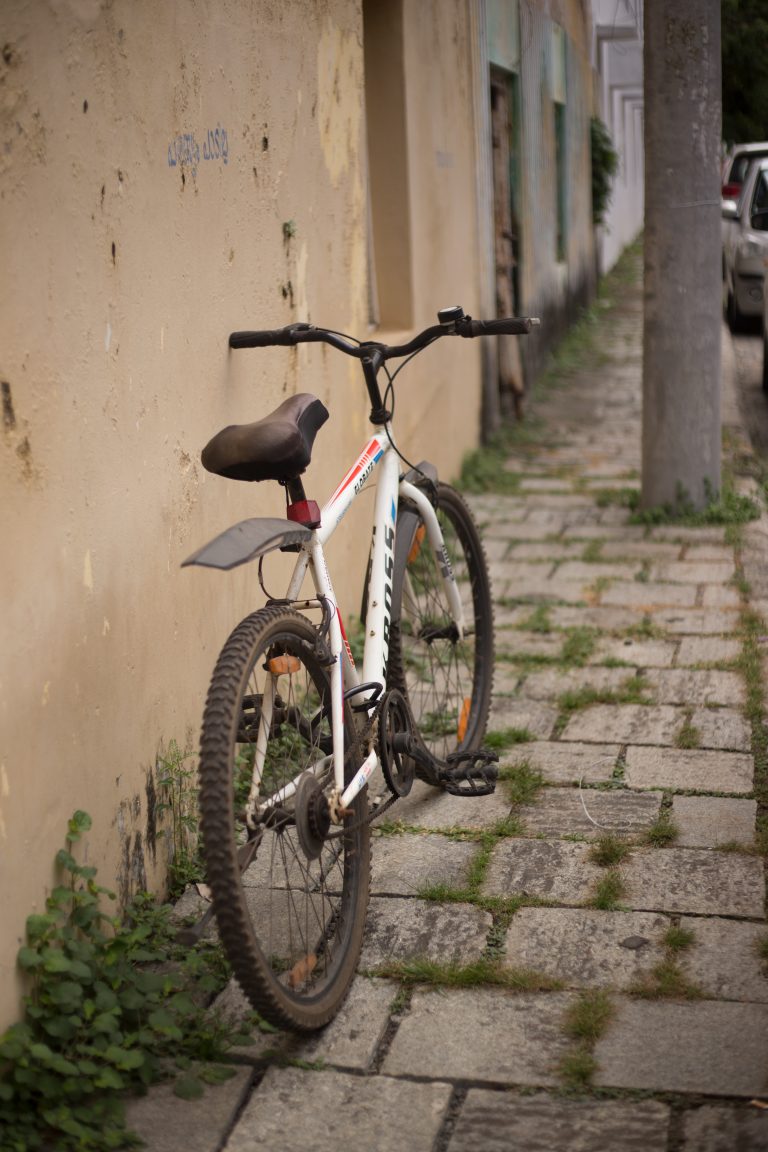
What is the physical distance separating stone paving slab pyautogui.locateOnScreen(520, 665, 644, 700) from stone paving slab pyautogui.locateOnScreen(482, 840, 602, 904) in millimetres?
1212

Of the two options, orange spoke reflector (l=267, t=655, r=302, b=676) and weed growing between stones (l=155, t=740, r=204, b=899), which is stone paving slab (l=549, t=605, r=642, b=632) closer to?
weed growing between stones (l=155, t=740, r=204, b=899)

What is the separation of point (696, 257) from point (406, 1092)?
4.94 metres

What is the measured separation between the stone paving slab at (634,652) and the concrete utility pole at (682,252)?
1.75 m

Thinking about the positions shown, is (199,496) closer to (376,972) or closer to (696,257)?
(376,972)

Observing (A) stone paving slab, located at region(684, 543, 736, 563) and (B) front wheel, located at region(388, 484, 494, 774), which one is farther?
(A) stone paving slab, located at region(684, 543, 736, 563)

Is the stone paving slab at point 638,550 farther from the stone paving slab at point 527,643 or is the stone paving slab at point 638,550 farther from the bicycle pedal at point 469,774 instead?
the bicycle pedal at point 469,774

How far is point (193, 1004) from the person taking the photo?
2.85 m

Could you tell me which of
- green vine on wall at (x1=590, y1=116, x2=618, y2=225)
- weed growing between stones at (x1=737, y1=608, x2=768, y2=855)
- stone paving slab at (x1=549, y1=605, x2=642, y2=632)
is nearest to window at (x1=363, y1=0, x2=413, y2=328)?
stone paving slab at (x1=549, y1=605, x2=642, y2=632)

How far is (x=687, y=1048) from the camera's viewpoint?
9.18 feet

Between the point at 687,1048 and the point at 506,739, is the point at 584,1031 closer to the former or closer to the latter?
the point at 687,1048

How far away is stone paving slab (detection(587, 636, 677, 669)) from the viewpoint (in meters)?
5.20

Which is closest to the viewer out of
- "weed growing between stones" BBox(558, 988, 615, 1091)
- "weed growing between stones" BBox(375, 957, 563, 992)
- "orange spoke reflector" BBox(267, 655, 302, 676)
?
"weed growing between stones" BBox(558, 988, 615, 1091)

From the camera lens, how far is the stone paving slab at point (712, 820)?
3727mm

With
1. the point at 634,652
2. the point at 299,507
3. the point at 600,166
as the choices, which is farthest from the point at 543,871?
the point at 600,166
